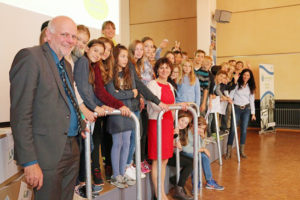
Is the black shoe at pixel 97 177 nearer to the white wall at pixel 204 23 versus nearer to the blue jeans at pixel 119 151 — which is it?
the blue jeans at pixel 119 151

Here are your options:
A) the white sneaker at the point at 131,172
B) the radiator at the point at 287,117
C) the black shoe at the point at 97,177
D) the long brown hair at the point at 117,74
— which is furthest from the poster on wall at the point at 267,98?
the black shoe at the point at 97,177

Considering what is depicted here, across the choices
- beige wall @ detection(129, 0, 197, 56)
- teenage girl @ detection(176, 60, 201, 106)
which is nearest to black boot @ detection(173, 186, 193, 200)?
teenage girl @ detection(176, 60, 201, 106)

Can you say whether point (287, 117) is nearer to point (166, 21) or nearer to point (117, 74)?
point (166, 21)

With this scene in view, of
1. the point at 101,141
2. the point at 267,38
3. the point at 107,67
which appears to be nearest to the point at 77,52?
the point at 107,67

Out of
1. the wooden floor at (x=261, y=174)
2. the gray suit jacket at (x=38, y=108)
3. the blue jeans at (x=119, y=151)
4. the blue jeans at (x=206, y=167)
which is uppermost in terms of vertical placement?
the gray suit jacket at (x=38, y=108)

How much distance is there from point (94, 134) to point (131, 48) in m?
1.05

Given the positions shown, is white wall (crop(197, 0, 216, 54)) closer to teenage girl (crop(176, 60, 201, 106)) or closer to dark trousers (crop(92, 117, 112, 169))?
teenage girl (crop(176, 60, 201, 106))

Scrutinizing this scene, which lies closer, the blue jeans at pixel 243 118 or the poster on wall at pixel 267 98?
the blue jeans at pixel 243 118

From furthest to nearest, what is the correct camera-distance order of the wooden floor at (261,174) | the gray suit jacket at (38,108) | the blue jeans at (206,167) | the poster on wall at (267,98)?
the poster on wall at (267,98), the blue jeans at (206,167), the wooden floor at (261,174), the gray suit jacket at (38,108)

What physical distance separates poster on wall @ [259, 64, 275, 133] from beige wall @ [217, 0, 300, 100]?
30cm

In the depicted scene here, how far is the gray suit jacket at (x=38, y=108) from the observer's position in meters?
1.37

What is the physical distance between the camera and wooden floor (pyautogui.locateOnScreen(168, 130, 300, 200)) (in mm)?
3375

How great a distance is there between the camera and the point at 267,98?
766 centimetres

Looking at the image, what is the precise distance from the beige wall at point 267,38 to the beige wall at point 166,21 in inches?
37.1
